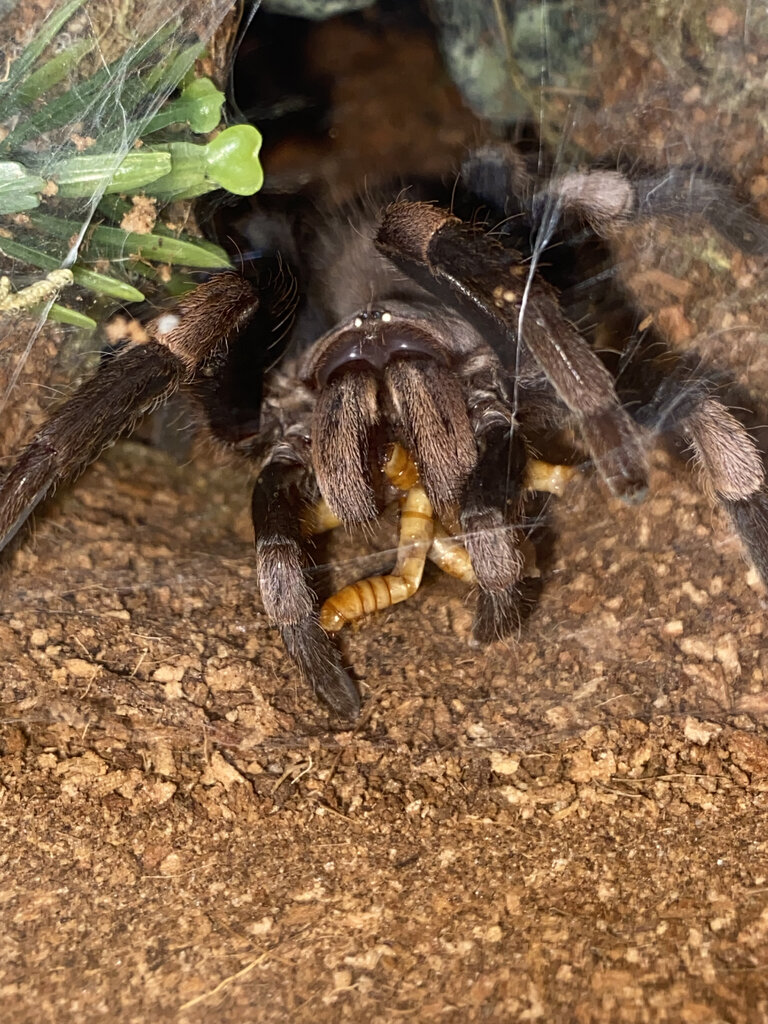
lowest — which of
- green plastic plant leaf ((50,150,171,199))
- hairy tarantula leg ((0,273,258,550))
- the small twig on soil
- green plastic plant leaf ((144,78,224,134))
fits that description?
the small twig on soil

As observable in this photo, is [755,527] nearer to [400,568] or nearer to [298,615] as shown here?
[400,568]

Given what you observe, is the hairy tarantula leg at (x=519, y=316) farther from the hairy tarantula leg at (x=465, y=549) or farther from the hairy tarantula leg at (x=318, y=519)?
the hairy tarantula leg at (x=318, y=519)

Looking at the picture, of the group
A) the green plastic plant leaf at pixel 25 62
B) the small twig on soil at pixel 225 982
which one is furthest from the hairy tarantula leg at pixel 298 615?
the green plastic plant leaf at pixel 25 62

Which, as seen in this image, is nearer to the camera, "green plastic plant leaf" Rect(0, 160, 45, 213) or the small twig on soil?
the small twig on soil

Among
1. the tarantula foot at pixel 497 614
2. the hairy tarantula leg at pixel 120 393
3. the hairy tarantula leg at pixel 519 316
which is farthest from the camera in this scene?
the tarantula foot at pixel 497 614

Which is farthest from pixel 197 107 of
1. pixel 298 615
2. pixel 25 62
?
pixel 298 615

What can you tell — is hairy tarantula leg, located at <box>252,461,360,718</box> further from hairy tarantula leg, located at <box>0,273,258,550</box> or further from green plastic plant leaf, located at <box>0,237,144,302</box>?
green plastic plant leaf, located at <box>0,237,144,302</box>

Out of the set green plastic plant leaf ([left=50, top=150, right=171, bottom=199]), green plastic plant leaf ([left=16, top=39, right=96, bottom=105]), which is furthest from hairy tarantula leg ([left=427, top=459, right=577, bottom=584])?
green plastic plant leaf ([left=16, top=39, right=96, bottom=105])
